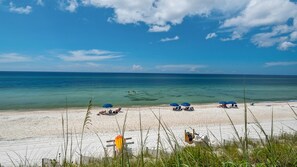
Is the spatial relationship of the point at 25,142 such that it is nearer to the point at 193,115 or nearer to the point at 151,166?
the point at 151,166

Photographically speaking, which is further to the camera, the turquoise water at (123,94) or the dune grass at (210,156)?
the turquoise water at (123,94)

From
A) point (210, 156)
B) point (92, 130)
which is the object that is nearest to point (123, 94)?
point (92, 130)

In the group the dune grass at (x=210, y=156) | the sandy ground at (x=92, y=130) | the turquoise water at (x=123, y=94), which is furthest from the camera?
the turquoise water at (x=123, y=94)

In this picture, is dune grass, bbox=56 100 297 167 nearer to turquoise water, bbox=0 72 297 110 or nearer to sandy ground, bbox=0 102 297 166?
turquoise water, bbox=0 72 297 110

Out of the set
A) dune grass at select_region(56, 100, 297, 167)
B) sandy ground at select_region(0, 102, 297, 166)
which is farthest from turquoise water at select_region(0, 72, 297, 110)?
sandy ground at select_region(0, 102, 297, 166)

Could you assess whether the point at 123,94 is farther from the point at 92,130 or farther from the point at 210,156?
the point at 210,156

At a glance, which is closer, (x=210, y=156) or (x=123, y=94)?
(x=210, y=156)

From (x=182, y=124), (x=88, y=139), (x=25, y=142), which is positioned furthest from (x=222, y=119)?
(x=25, y=142)

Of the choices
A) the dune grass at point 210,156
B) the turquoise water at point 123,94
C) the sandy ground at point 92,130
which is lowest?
the sandy ground at point 92,130

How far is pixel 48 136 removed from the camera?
11.9 m

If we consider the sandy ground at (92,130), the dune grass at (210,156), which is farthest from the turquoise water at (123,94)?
the sandy ground at (92,130)

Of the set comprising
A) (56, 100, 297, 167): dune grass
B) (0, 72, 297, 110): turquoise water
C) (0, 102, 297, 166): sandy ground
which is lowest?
(0, 102, 297, 166): sandy ground

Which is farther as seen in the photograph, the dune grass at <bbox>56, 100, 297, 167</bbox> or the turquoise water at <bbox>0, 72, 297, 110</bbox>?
the turquoise water at <bbox>0, 72, 297, 110</bbox>

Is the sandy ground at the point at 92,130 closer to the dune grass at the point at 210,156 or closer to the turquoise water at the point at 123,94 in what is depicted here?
the turquoise water at the point at 123,94
